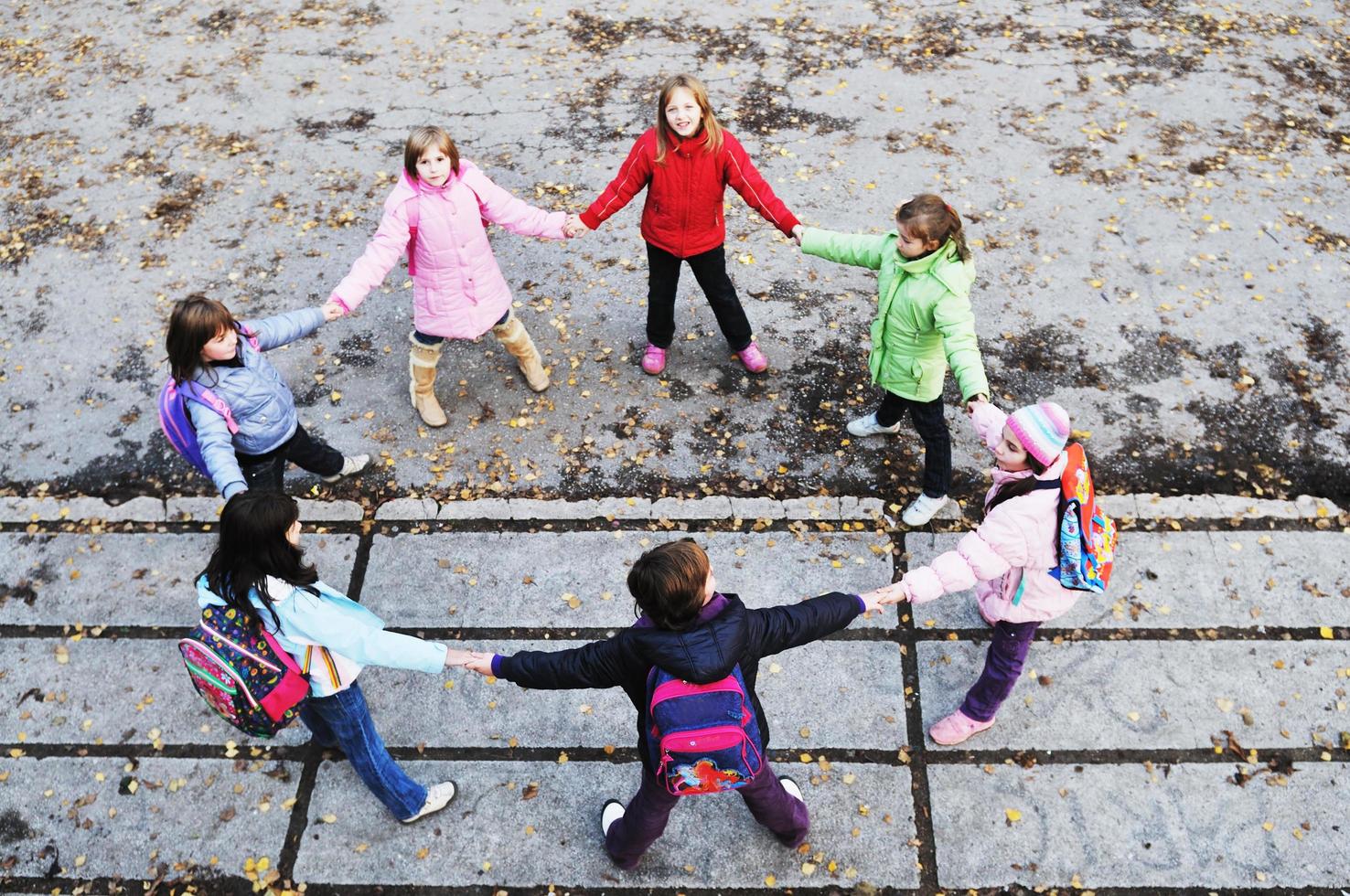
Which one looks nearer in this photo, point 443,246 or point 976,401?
point 976,401

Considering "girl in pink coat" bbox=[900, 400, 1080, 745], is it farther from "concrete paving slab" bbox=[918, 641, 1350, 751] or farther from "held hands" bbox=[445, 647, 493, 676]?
"held hands" bbox=[445, 647, 493, 676]

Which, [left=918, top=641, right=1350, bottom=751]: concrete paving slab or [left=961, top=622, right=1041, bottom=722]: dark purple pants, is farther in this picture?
[left=918, top=641, right=1350, bottom=751]: concrete paving slab

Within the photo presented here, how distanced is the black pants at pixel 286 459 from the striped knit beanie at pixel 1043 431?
339 centimetres

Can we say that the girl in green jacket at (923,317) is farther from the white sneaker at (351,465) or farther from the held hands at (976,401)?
the white sneaker at (351,465)

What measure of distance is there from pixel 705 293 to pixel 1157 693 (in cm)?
331

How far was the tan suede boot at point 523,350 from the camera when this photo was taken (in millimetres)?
5918

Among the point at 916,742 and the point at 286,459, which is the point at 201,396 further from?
the point at 916,742

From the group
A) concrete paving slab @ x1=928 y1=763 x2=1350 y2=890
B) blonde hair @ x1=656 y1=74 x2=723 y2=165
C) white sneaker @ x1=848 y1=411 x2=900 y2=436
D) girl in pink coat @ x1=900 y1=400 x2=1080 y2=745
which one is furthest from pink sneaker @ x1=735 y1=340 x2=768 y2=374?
concrete paving slab @ x1=928 y1=763 x2=1350 y2=890

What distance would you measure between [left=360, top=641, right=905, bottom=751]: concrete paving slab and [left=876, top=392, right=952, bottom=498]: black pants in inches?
37.4

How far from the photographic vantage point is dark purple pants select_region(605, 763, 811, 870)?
3.69 meters

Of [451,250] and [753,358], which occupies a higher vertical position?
[451,250]

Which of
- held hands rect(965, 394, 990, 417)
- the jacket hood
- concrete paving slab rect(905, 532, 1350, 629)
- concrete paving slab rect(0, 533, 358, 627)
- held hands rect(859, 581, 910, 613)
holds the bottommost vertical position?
concrete paving slab rect(0, 533, 358, 627)

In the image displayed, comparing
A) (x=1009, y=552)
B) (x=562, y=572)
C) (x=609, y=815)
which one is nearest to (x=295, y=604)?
(x=609, y=815)

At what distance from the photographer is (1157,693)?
4734 millimetres
